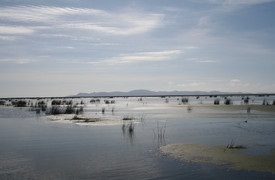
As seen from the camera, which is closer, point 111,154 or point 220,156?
point 220,156

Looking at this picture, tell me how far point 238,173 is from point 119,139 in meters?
9.18

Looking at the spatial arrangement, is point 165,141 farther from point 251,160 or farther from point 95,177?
point 95,177

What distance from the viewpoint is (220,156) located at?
14016 millimetres

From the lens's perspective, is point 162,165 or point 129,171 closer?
point 129,171

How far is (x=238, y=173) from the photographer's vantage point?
11.4m

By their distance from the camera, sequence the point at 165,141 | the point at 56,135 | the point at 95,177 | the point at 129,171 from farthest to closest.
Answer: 1. the point at 56,135
2. the point at 165,141
3. the point at 129,171
4. the point at 95,177

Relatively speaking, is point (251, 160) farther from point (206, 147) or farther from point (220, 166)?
point (206, 147)

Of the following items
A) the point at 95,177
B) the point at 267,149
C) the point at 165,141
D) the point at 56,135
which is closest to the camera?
the point at 95,177

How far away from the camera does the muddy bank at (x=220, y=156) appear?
12383 millimetres

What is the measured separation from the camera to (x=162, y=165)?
12.6m

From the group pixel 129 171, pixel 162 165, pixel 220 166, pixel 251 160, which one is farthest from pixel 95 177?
pixel 251 160

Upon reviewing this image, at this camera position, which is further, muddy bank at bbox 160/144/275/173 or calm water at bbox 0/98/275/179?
muddy bank at bbox 160/144/275/173

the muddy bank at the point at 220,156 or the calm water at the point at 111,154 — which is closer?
the calm water at the point at 111,154

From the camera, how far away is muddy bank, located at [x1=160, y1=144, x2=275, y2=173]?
40.6 feet
